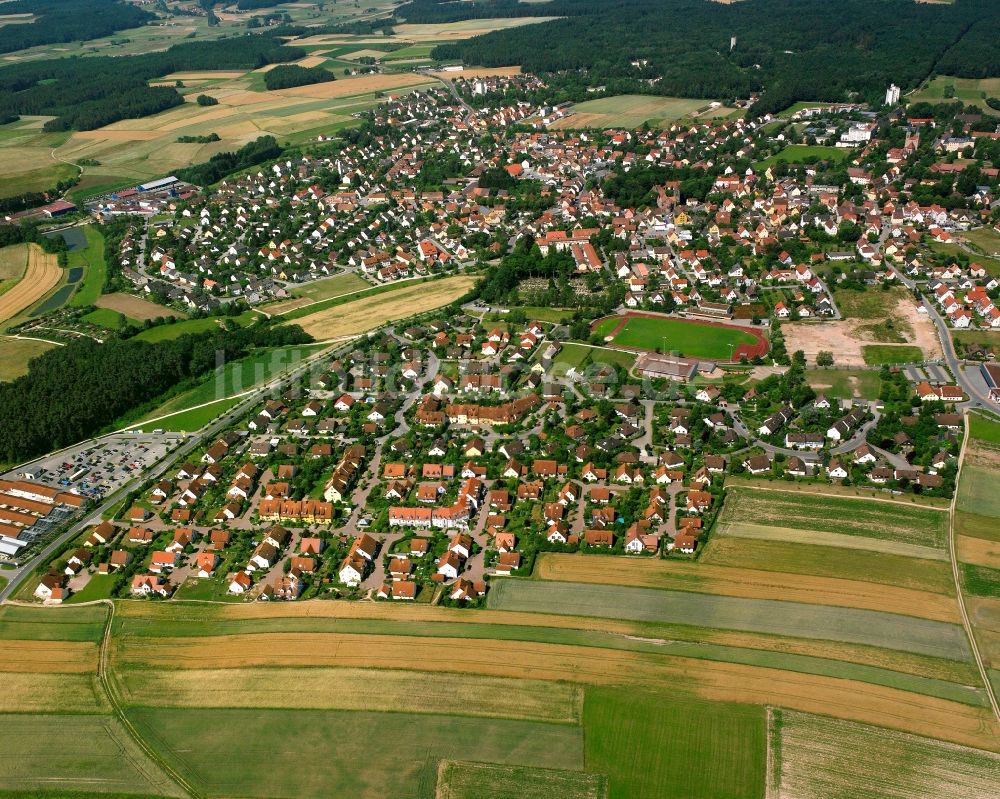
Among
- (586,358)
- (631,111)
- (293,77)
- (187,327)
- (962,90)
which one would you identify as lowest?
(187,327)

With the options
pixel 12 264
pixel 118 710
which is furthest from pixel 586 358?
pixel 12 264

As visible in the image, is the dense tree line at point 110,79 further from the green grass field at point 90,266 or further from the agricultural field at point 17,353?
the agricultural field at point 17,353

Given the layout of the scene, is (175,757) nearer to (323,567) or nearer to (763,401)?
(323,567)

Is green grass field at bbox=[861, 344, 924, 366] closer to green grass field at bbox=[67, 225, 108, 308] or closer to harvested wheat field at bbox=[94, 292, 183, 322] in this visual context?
harvested wheat field at bbox=[94, 292, 183, 322]

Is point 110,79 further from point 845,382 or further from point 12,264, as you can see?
point 845,382

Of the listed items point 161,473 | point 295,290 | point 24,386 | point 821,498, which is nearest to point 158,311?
point 295,290

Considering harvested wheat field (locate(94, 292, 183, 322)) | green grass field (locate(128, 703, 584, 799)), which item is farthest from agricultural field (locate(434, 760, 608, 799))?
harvested wheat field (locate(94, 292, 183, 322))

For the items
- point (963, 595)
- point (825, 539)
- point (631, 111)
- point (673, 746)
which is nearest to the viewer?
point (673, 746)
